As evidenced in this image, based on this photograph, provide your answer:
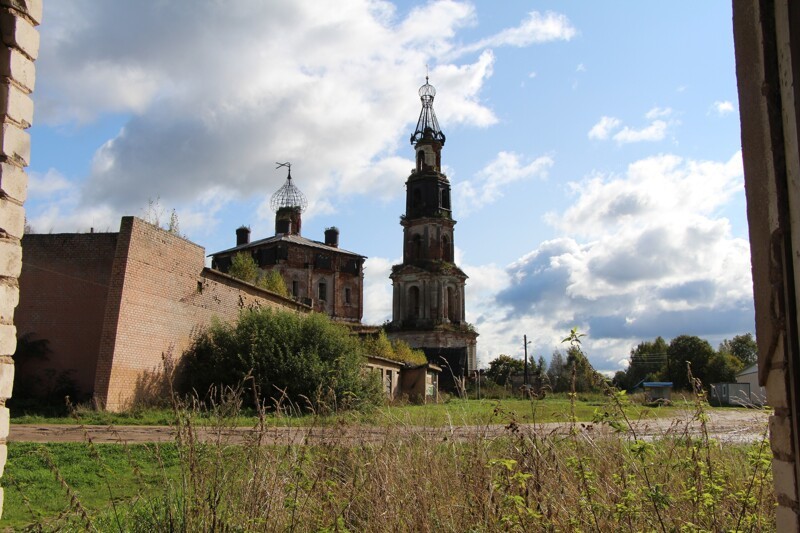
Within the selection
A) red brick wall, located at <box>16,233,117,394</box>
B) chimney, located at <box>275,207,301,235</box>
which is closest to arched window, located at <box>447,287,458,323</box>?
chimney, located at <box>275,207,301,235</box>

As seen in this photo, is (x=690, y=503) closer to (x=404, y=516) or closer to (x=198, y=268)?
(x=404, y=516)

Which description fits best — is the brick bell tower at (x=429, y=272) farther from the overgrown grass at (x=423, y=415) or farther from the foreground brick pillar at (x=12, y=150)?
the foreground brick pillar at (x=12, y=150)

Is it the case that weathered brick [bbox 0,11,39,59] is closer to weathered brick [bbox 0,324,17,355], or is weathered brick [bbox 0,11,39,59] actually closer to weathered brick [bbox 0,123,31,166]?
weathered brick [bbox 0,123,31,166]

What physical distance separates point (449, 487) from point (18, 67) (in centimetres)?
447

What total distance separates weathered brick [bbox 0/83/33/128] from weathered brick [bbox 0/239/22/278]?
80 cm

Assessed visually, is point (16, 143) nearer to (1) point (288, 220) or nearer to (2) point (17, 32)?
(2) point (17, 32)

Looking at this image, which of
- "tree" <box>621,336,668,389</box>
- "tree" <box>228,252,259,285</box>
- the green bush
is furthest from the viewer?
"tree" <box>621,336,668,389</box>

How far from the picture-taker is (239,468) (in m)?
5.91

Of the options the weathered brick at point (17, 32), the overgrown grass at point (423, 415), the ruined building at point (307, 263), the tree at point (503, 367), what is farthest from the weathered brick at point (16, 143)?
the tree at point (503, 367)

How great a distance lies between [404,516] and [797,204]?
11.5 ft

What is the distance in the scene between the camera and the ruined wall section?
1866cm

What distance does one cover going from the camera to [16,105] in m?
4.31

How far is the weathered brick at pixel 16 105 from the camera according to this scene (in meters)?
4.23

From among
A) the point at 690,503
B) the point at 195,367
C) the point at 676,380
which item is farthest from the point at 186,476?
the point at 676,380
